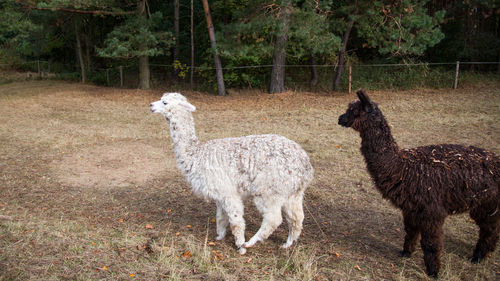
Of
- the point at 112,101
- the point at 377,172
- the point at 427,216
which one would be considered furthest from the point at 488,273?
the point at 112,101

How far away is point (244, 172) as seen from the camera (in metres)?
3.97

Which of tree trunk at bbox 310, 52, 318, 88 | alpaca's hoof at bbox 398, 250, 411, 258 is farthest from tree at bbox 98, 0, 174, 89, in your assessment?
alpaca's hoof at bbox 398, 250, 411, 258

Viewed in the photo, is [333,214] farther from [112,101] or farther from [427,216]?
[112,101]

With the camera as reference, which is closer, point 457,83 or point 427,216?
point 427,216

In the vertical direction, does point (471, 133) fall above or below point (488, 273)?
above

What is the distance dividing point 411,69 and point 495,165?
525 inches

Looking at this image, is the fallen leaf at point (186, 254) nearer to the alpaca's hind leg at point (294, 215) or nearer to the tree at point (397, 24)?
the alpaca's hind leg at point (294, 215)

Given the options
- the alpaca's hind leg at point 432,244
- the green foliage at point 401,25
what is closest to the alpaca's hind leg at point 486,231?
the alpaca's hind leg at point 432,244

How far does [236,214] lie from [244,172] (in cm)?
47

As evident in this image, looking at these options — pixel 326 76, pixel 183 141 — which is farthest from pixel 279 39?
pixel 183 141

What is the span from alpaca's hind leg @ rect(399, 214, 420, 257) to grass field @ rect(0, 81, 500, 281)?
0.10m

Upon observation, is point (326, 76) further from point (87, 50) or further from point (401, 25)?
point (87, 50)

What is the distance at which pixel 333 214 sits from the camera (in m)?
5.06

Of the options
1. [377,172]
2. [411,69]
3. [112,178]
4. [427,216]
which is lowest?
[112,178]
